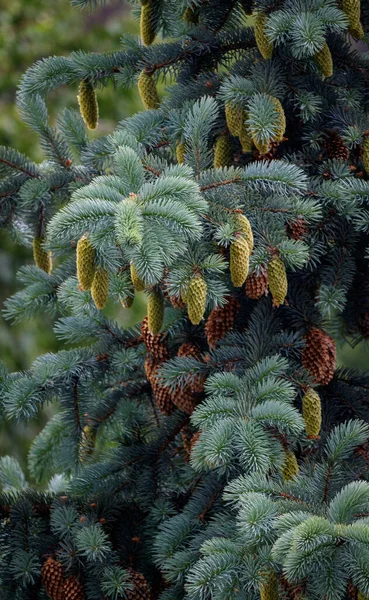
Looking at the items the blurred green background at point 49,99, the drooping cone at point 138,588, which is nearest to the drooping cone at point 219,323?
the drooping cone at point 138,588

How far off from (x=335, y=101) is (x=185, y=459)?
96 cm

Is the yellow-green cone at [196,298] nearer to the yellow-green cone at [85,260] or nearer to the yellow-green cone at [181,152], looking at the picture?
the yellow-green cone at [85,260]

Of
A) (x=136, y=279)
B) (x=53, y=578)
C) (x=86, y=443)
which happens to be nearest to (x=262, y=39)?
(x=136, y=279)

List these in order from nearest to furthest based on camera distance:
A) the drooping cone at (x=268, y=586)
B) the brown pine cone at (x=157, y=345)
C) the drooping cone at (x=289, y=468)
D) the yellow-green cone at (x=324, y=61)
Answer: the drooping cone at (x=268, y=586) < the drooping cone at (x=289, y=468) < the yellow-green cone at (x=324, y=61) < the brown pine cone at (x=157, y=345)

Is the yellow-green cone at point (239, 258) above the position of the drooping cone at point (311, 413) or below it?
above

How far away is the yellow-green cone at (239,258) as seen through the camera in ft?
4.98

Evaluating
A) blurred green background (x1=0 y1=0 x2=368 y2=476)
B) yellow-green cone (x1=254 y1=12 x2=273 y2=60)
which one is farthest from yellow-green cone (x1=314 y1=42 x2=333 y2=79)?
blurred green background (x1=0 y1=0 x2=368 y2=476)

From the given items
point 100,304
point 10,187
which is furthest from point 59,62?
point 100,304

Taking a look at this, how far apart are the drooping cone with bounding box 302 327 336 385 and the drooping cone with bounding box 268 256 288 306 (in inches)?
7.8

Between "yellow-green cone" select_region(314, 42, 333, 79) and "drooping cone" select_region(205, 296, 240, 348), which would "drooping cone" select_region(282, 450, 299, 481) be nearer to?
"drooping cone" select_region(205, 296, 240, 348)

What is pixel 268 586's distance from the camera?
1.36 meters

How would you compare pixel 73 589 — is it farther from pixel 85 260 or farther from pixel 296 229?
pixel 296 229

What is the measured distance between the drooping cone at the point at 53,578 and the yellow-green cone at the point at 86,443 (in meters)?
0.32

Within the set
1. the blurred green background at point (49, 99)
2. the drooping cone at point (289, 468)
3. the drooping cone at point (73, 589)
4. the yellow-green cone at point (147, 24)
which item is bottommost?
the drooping cone at point (73, 589)
